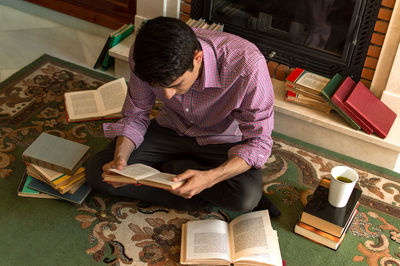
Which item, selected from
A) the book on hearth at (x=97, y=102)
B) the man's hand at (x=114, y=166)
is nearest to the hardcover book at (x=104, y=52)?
the book on hearth at (x=97, y=102)

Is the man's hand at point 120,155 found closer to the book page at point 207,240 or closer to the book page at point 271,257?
the book page at point 207,240

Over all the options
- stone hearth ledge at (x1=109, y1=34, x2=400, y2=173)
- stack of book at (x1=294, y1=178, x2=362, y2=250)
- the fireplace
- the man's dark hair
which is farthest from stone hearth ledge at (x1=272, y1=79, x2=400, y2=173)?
the man's dark hair

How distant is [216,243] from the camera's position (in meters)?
1.59

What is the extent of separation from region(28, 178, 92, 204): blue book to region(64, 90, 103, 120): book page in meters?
0.50

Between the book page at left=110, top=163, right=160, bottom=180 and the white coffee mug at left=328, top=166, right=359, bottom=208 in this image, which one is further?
the white coffee mug at left=328, top=166, right=359, bottom=208

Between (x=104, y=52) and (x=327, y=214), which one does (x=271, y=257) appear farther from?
(x=104, y=52)

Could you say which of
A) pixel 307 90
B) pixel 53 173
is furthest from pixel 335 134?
pixel 53 173

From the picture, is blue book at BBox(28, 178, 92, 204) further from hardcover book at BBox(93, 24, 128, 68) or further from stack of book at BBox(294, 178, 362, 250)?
hardcover book at BBox(93, 24, 128, 68)

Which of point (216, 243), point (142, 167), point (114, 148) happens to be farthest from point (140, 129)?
point (216, 243)

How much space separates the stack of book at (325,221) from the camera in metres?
1.65

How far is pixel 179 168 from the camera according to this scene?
1769mm

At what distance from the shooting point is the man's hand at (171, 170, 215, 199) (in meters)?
1.50

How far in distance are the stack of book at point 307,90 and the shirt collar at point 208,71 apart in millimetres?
743

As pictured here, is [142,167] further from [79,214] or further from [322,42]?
[322,42]
